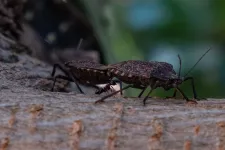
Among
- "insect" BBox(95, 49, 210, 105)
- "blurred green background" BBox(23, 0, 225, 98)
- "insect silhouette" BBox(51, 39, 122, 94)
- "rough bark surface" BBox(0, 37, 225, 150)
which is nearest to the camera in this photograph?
"rough bark surface" BBox(0, 37, 225, 150)

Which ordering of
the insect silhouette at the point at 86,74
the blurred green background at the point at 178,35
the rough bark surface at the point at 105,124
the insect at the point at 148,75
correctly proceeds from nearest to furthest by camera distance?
1. the rough bark surface at the point at 105,124
2. the insect at the point at 148,75
3. the insect silhouette at the point at 86,74
4. the blurred green background at the point at 178,35

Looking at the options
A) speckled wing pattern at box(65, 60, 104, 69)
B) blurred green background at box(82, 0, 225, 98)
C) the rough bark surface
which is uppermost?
blurred green background at box(82, 0, 225, 98)

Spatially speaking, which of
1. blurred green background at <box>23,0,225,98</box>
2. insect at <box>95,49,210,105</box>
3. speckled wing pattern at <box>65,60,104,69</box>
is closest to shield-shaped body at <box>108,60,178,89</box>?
insect at <box>95,49,210,105</box>

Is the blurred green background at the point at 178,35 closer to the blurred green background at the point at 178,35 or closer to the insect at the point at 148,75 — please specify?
the blurred green background at the point at 178,35

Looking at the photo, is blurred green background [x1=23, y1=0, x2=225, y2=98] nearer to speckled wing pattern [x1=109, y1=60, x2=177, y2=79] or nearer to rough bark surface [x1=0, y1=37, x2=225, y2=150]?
speckled wing pattern [x1=109, y1=60, x2=177, y2=79]

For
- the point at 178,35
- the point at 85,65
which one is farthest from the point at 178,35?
the point at 85,65

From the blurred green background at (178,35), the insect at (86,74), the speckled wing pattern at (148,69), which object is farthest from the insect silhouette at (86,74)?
the blurred green background at (178,35)

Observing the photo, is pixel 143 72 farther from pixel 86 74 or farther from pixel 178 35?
pixel 178 35

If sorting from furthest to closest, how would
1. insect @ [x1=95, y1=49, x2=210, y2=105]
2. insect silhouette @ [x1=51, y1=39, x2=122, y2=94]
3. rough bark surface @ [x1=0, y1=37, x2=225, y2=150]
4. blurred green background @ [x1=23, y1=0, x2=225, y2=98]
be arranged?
blurred green background @ [x1=23, y1=0, x2=225, y2=98] → insect silhouette @ [x1=51, y1=39, x2=122, y2=94] → insect @ [x1=95, y1=49, x2=210, y2=105] → rough bark surface @ [x1=0, y1=37, x2=225, y2=150]
